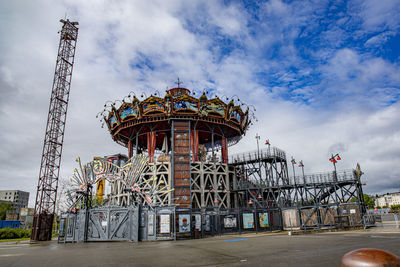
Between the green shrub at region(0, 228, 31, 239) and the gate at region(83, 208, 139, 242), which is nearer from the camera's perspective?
the gate at region(83, 208, 139, 242)

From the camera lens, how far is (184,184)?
3650 centimetres

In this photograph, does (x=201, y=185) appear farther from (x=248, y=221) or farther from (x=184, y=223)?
(x=184, y=223)

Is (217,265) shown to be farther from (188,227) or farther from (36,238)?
(36,238)

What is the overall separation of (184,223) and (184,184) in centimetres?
1348

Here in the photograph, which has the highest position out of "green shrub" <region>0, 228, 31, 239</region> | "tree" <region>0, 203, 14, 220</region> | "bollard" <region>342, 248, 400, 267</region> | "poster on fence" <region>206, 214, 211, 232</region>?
"tree" <region>0, 203, 14, 220</region>

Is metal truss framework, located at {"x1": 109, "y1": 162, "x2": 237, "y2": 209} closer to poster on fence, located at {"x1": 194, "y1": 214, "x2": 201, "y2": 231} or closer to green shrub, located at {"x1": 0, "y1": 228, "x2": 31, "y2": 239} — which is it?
poster on fence, located at {"x1": 194, "y1": 214, "x2": 201, "y2": 231}

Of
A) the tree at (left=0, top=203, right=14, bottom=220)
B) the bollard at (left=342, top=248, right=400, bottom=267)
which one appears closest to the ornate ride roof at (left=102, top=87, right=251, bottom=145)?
the bollard at (left=342, top=248, right=400, bottom=267)

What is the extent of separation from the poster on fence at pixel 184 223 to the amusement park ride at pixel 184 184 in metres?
0.08

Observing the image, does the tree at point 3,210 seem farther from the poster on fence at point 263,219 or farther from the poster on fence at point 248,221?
the poster on fence at point 263,219

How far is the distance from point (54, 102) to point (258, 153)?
103 feet

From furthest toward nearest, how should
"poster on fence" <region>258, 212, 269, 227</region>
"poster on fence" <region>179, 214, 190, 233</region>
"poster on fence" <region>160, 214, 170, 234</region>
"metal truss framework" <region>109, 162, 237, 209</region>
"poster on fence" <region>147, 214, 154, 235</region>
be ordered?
"metal truss framework" <region>109, 162, 237, 209</region> → "poster on fence" <region>258, 212, 269, 227</region> → "poster on fence" <region>179, 214, 190, 233</region> → "poster on fence" <region>160, 214, 170, 234</region> → "poster on fence" <region>147, 214, 154, 235</region>

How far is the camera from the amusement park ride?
22781 mm

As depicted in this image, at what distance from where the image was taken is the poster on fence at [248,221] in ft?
88.1

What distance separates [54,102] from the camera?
→ 1574 inches
